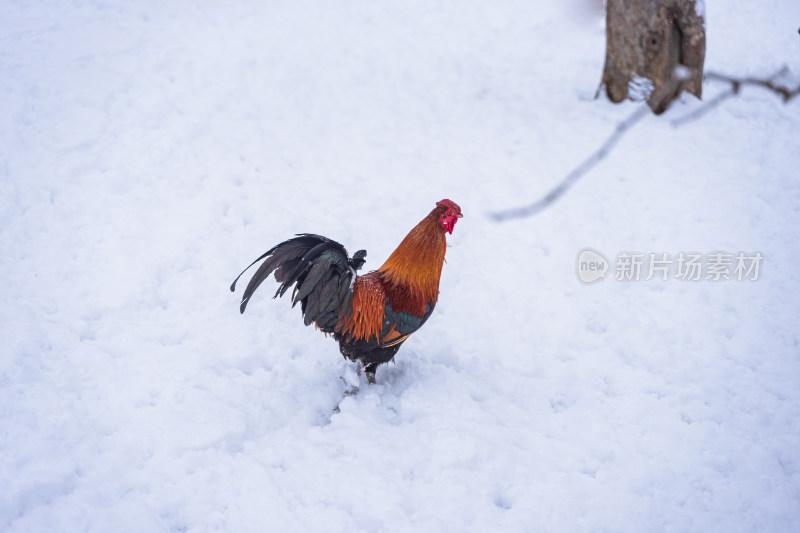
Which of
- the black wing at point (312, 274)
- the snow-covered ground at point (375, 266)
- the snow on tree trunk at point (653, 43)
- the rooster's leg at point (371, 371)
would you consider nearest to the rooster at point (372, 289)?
the black wing at point (312, 274)

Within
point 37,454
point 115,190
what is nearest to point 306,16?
point 115,190

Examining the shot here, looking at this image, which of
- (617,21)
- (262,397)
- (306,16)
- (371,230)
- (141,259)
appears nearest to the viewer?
(262,397)

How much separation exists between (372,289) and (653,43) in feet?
18.5

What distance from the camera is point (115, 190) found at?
671 cm

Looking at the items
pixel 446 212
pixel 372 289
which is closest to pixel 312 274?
pixel 372 289

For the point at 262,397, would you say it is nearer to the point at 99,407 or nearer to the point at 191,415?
the point at 191,415

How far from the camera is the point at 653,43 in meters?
7.46

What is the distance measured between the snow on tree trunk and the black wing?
5.07 metres

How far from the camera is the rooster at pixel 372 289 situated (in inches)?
167

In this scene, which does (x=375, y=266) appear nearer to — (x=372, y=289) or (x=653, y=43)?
(x=372, y=289)

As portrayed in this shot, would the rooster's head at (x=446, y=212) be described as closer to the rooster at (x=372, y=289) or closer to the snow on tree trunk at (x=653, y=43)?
the rooster at (x=372, y=289)

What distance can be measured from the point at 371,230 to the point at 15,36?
6390 millimetres

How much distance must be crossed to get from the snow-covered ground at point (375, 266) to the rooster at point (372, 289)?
0.66 meters

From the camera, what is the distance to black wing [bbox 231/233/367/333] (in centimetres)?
413
